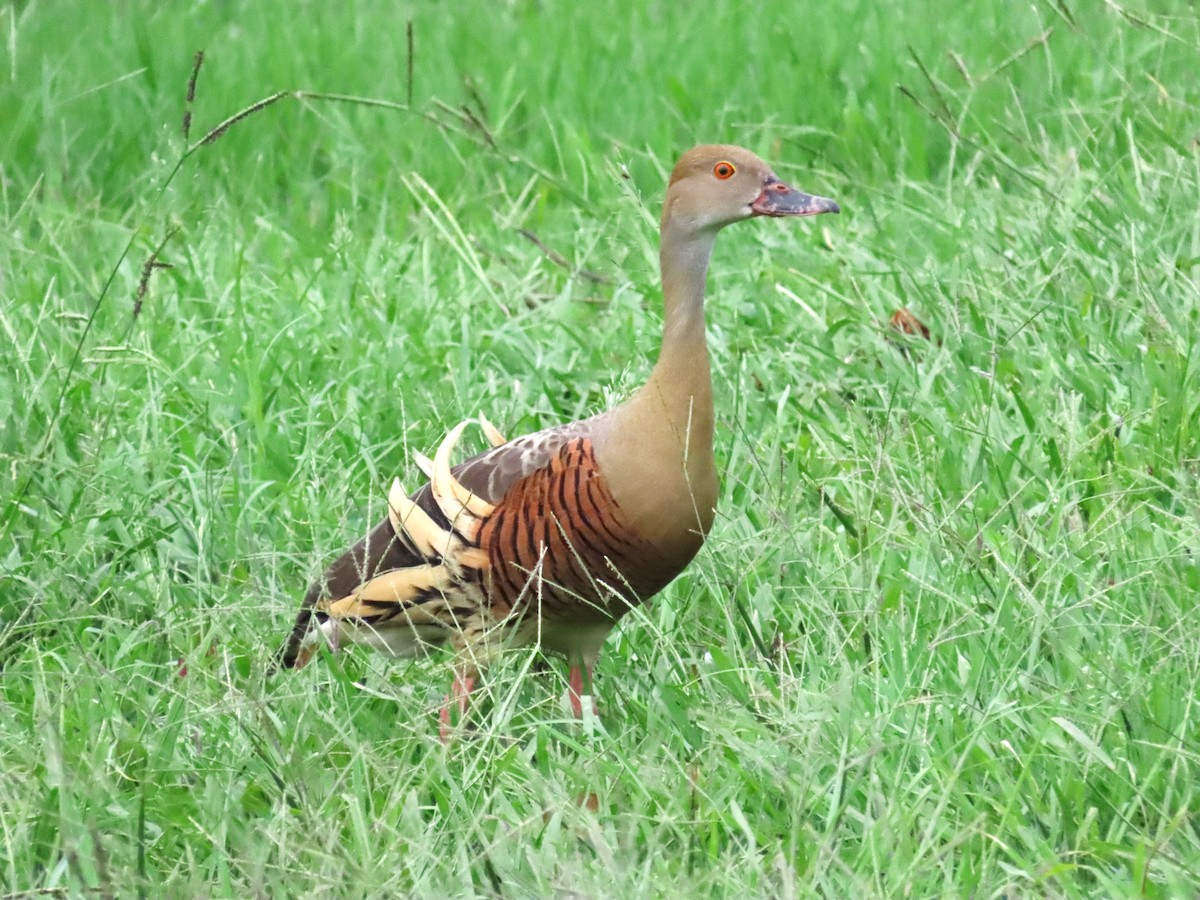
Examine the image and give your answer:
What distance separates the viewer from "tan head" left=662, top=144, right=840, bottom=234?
337 centimetres

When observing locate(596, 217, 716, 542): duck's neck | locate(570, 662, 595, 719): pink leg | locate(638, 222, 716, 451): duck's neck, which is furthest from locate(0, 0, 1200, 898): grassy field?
locate(638, 222, 716, 451): duck's neck

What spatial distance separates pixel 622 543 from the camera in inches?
124

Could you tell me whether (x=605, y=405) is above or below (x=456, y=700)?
below

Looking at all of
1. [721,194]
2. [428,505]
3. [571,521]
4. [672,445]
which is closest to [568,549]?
[571,521]

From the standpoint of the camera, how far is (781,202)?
343cm

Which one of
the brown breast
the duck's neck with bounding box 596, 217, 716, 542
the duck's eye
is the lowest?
the brown breast

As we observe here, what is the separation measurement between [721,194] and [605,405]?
1.10m

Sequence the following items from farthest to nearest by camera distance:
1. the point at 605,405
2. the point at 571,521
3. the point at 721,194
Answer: the point at 605,405 → the point at 721,194 → the point at 571,521

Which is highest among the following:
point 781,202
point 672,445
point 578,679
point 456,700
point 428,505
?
point 781,202

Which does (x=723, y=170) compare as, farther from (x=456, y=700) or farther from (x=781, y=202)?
(x=456, y=700)

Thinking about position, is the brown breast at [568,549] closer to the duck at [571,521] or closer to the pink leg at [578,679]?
the duck at [571,521]

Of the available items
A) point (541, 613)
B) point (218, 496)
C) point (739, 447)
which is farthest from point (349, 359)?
point (541, 613)

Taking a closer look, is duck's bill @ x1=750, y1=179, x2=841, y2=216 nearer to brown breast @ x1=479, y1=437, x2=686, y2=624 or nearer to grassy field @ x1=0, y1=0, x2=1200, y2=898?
grassy field @ x1=0, y1=0, x2=1200, y2=898

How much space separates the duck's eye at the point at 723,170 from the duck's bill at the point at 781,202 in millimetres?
73
